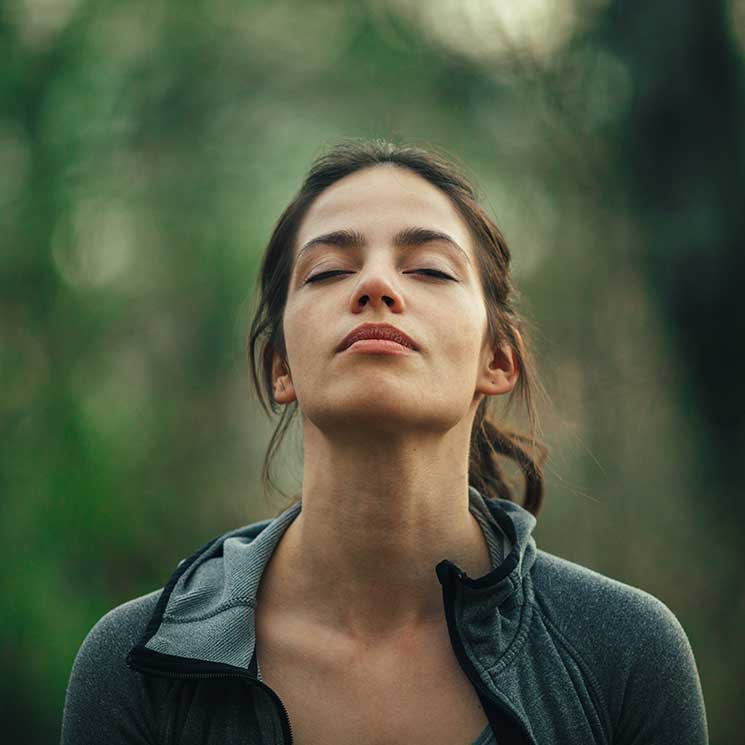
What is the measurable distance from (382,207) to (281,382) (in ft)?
1.61

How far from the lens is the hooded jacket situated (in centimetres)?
169

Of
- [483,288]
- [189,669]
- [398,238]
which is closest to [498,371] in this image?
[483,288]

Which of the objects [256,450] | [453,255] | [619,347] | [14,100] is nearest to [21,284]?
[14,100]

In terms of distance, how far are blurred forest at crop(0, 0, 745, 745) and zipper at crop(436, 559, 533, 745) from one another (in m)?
3.30

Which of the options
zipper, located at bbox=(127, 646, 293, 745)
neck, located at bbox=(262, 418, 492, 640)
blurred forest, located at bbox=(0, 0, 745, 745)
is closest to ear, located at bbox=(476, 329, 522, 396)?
neck, located at bbox=(262, 418, 492, 640)

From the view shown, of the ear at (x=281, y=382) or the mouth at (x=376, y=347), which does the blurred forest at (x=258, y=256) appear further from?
the mouth at (x=376, y=347)

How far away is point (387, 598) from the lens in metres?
1.88

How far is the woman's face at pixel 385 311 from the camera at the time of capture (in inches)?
69.9

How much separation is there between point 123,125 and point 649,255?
353 cm

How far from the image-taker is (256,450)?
6074 mm

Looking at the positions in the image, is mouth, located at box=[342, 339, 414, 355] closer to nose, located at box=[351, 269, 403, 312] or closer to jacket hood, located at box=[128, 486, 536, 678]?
nose, located at box=[351, 269, 403, 312]

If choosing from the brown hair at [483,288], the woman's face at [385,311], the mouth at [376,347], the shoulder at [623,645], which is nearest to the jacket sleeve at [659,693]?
the shoulder at [623,645]

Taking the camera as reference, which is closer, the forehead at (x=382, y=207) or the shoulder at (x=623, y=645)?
the shoulder at (x=623, y=645)

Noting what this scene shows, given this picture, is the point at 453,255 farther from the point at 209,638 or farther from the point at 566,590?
the point at 209,638
